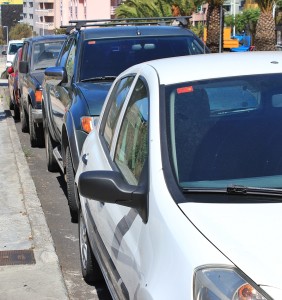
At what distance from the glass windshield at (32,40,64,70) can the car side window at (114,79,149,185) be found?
31.3 feet

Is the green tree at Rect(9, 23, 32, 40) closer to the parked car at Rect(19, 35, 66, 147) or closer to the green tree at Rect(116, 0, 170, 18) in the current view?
the green tree at Rect(116, 0, 170, 18)

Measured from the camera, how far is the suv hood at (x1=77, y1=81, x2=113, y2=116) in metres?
6.81

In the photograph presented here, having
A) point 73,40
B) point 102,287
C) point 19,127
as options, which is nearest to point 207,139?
point 102,287

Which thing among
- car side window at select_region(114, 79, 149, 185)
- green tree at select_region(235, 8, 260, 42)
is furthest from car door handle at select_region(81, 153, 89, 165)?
green tree at select_region(235, 8, 260, 42)

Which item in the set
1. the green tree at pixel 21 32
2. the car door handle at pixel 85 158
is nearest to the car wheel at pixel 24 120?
the car door handle at pixel 85 158

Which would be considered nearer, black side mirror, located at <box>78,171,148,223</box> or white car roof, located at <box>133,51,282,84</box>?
black side mirror, located at <box>78,171,148,223</box>

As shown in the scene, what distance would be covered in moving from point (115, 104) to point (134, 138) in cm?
95

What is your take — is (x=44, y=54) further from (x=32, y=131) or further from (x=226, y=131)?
(x=226, y=131)

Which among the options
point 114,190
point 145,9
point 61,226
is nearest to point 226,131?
point 114,190

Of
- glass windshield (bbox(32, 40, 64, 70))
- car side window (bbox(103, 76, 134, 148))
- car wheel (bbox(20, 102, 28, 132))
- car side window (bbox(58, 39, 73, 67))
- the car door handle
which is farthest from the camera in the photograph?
car wheel (bbox(20, 102, 28, 132))

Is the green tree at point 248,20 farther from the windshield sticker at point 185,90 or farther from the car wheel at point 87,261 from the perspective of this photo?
the windshield sticker at point 185,90

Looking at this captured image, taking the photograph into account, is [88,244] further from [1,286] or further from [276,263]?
[276,263]

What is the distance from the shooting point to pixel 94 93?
7148mm

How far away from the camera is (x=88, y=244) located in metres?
5.16
